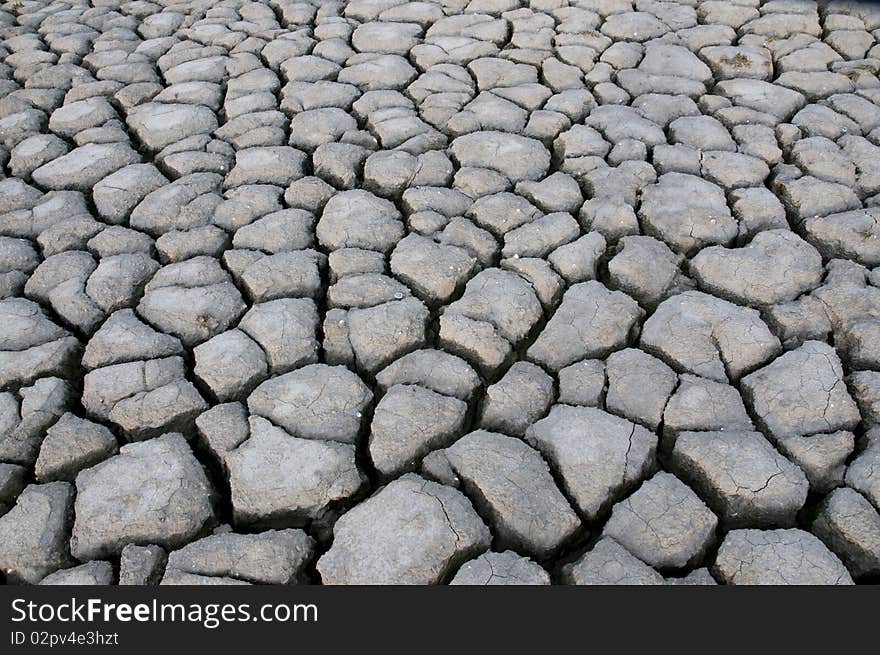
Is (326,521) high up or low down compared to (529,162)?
down

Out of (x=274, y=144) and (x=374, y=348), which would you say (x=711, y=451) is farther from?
(x=274, y=144)

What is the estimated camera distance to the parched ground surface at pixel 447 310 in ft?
4.69

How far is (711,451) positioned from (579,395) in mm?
302

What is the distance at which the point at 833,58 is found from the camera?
2.98m

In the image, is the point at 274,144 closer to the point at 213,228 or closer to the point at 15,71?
the point at 213,228

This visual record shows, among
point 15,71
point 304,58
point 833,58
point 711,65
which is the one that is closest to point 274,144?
point 304,58

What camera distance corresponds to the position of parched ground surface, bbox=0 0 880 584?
4.69ft

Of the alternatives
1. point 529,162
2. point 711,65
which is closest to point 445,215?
point 529,162

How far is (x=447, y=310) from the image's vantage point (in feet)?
Answer: 6.17

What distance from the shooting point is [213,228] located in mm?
2174
